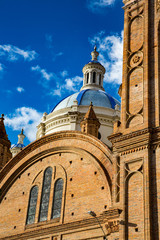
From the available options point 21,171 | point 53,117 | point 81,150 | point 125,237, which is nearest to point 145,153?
point 125,237

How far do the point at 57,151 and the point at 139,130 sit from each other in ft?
26.3

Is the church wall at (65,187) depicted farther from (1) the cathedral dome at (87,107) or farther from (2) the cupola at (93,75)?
(2) the cupola at (93,75)

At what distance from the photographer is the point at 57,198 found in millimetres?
24797

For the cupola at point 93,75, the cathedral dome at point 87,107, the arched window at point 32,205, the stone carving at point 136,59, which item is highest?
the cupola at point 93,75

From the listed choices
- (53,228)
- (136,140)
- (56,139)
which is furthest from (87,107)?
(136,140)

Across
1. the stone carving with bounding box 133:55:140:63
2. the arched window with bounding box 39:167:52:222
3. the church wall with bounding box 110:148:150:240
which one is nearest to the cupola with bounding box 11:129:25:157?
the arched window with bounding box 39:167:52:222

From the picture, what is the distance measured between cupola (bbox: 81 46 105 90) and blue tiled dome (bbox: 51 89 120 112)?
1.79m

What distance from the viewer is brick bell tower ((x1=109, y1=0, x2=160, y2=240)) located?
18.2 m

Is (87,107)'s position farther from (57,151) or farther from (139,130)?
(139,130)

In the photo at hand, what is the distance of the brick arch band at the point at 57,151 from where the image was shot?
77.7ft

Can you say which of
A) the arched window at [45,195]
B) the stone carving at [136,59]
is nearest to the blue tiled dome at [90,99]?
the arched window at [45,195]

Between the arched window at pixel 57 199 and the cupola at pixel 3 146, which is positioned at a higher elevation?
the cupola at pixel 3 146

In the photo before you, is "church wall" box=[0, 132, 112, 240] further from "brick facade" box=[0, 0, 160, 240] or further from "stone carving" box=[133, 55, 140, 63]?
"stone carving" box=[133, 55, 140, 63]

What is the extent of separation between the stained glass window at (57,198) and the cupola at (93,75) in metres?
21.5
